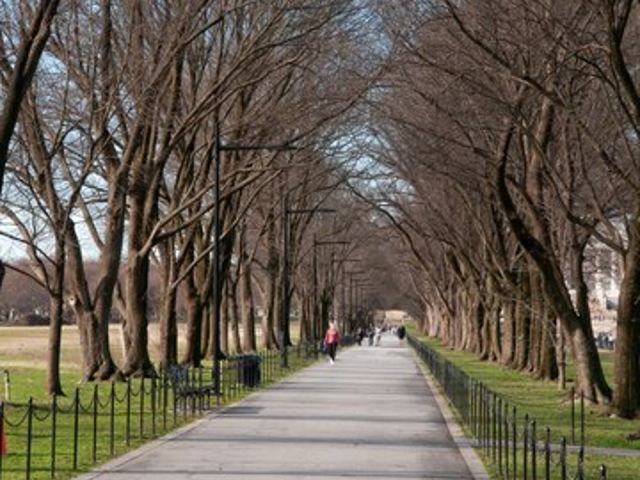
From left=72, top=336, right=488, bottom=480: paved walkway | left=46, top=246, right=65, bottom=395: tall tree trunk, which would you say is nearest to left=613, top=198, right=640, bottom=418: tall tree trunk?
left=72, top=336, right=488, bottom=480: paved walkway

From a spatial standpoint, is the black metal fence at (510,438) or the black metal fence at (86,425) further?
the black metal fence at (86,425)

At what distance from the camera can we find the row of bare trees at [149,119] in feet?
100

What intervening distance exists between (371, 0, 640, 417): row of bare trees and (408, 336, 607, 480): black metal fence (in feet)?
9.23

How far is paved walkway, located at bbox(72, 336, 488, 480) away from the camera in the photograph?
17.4 m

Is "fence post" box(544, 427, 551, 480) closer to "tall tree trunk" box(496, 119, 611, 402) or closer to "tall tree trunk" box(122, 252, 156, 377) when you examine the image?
"tall tree trunk" box(496, 119, 611, 402)

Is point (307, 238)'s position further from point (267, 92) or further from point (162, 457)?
point (162, 457)

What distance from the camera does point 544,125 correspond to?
29219mm

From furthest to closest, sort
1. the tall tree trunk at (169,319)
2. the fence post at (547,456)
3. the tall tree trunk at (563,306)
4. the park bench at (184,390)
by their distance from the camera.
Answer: the tall tree trunk at (169,319), the tall tree trunk at (563,306), the park bench at (184,390), the fence post at (547,456)

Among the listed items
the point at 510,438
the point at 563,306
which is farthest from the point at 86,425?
the point at 563,306

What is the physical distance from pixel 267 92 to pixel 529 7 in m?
19.4

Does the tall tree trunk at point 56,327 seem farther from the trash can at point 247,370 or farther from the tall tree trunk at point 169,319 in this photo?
the tall tree trunk at point 169,319

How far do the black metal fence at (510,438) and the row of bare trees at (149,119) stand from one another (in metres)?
9.21

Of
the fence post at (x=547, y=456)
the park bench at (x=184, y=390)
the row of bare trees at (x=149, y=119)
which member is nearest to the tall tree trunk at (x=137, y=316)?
the row of bare trees at (x=149, y=119)

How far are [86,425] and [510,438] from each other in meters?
7.57
